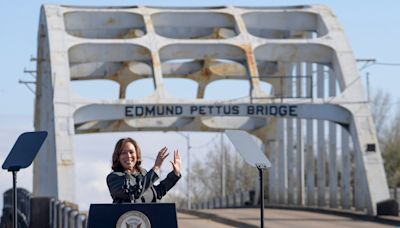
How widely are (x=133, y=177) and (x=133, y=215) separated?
0.38 metres

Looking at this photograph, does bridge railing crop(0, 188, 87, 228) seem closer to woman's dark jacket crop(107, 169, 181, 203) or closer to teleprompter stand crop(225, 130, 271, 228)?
teleprompter stand crop(225, 130, 271, 228)

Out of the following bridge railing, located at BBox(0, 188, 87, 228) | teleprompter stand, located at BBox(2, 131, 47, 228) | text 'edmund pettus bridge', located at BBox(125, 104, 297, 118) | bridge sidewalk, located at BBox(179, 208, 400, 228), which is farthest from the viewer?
text 'edmund pettus bridge', located at BBox(125, 104, 297, 118)

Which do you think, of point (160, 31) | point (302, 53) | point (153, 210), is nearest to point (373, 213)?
point (302, 53)

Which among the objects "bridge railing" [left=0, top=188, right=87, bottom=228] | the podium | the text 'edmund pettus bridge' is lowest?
"bridge railing" [left=0, top=188, right=87, bottom=228]

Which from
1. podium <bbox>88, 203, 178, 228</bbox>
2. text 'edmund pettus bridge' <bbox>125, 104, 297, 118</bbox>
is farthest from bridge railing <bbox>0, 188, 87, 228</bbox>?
podium <bbox>88, 203, 178, 228</bbox>

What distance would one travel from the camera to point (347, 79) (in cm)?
5166

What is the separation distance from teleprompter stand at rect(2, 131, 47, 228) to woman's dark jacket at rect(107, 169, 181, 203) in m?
2.21

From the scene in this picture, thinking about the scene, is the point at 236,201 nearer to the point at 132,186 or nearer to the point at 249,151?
the point at 249,151

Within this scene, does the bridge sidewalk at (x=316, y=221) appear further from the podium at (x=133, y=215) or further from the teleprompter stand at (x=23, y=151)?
the podium at (x=133, y=215)

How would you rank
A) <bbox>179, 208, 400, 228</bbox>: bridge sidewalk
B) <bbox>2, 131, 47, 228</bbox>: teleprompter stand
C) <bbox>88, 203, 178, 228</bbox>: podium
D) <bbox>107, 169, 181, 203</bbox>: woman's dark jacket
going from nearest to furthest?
<bbox>88, 203, 178, 228</bbox>: podium < <bbox>107, 169, 181, 203</bbox>: woman's dark jacket < <bbox>2, 131, 47, 228</bbox>: teleprompter stand < <bbox>179, 208, 400, 228</bbox>: bridge sidewalk

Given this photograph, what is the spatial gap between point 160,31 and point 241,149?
45.9 m

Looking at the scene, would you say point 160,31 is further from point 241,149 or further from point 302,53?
point 241,149

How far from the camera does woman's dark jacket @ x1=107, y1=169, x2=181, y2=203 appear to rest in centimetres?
1010

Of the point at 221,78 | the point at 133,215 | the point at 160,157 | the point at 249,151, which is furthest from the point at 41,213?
the point at 221,78
